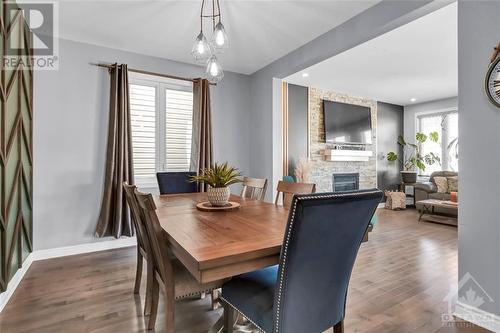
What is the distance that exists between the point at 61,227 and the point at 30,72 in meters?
1.86

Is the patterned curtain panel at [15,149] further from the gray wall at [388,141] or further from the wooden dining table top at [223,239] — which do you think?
the gray wall at [388,141]

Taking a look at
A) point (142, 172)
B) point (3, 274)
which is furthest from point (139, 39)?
point (3, 274)

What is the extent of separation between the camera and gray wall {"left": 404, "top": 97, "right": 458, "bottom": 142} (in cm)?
613

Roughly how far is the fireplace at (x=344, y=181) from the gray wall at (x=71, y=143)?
4.47m

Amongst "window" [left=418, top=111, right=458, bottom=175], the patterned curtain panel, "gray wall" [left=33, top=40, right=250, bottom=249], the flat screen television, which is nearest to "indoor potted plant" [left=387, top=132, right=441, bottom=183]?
"window" [left=418, top=111, right=458, bottom=175]

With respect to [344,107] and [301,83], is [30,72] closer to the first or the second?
[301,83]

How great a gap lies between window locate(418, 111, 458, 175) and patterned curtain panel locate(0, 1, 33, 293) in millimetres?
7892

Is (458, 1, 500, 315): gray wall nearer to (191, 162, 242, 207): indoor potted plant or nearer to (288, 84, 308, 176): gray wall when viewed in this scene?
(191, 162, 242, 207): indoor potted plant

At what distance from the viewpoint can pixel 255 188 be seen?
2791 mm

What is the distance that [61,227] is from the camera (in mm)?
3219

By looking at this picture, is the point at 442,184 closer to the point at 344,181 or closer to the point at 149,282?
the point at 344,181

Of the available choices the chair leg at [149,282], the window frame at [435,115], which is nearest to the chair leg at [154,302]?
the chair leg at [149,282]

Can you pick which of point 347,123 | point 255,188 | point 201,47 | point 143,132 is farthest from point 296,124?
point 201,47

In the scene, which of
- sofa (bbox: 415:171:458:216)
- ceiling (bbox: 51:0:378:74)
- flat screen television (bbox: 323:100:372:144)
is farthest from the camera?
flat screen television (bbox: 323:100:372:144)
